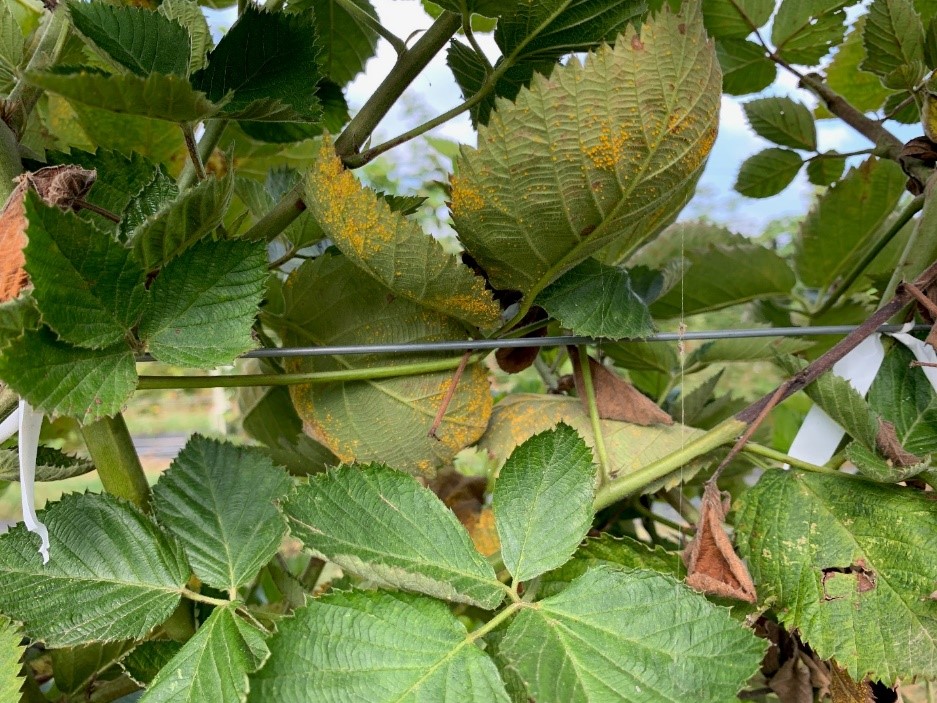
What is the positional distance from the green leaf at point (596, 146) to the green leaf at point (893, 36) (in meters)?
0.20

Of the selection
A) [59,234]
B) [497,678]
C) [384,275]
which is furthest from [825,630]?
[59,234]

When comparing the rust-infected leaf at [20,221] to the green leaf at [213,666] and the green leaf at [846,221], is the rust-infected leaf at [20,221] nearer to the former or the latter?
the green leaf at [213,666]

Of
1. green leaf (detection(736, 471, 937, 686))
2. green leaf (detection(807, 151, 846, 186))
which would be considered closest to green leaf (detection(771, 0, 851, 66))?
green leaf (detection(807, 151, 846, 186))

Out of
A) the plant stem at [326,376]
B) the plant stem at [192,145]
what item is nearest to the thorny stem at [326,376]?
the plant stem at [326,376]

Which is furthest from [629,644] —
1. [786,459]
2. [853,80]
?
[853,80]

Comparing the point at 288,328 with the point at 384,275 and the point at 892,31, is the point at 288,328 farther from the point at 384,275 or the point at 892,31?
the point at 892,31

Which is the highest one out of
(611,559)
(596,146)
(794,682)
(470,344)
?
(596,146)

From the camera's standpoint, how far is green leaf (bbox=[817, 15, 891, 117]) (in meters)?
0.71

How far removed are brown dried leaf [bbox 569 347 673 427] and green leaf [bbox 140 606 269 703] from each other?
234mm

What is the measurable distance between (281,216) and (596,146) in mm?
196

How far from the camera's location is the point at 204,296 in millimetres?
340

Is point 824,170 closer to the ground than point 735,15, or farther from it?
closer to the ground

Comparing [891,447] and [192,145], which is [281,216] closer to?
[192,145]

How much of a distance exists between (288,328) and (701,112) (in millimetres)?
282
